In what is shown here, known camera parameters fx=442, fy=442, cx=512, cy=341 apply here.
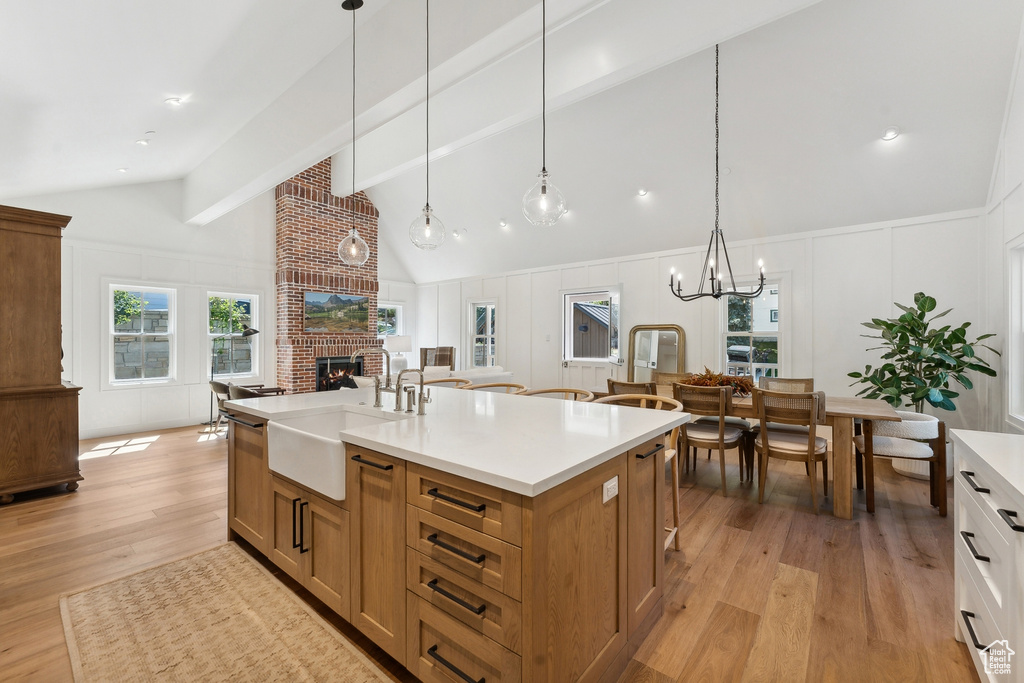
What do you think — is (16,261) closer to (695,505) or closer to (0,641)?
(0,641)

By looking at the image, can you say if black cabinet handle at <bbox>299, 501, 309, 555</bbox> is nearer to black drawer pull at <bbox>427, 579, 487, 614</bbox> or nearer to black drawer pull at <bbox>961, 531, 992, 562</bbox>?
black drawer pull at <bbox>427, 579, 487, 614</bbox>

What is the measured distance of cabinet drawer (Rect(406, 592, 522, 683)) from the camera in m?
1.27

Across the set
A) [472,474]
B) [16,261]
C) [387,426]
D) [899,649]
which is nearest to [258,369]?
[16,261]

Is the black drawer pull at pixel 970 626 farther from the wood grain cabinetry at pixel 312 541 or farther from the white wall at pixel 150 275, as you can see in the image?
the white wall at pixel 150 275

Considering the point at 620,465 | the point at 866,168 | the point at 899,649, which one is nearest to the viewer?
the point at 620,465

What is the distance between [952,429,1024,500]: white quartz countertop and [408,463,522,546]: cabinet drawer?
1330 mm

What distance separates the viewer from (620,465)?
64.5 inches

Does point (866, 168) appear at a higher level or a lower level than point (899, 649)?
higher

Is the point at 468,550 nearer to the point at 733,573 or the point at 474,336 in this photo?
the point at 733,573

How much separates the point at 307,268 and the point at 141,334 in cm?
239

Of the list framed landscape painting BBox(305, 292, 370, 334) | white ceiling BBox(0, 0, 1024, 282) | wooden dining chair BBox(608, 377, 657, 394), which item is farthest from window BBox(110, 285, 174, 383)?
wooden dining chair BBox(608, 377, 657, 394)

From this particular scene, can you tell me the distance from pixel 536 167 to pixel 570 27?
2630 mm

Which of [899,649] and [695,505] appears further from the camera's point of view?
[695,505]

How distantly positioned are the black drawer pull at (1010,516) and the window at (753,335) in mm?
4682
